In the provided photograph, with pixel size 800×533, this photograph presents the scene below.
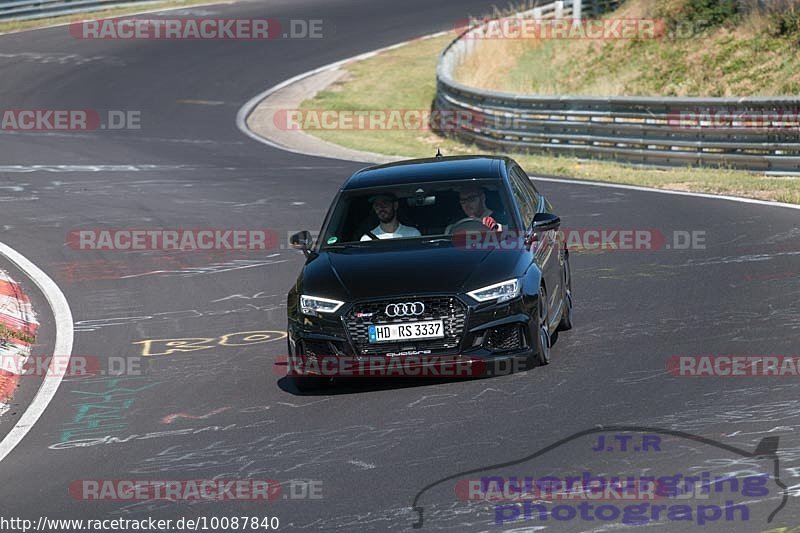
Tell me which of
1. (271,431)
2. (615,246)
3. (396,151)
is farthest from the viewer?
(396,151)

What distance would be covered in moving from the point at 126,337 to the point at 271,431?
13.3 feet

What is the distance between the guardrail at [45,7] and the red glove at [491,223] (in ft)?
130

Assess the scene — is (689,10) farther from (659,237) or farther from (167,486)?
(167,486)

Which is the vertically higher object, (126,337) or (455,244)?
(455,244)

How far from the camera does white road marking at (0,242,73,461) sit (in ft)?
30.8

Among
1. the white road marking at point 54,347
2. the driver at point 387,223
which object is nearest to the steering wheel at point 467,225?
the driver at point 387,223

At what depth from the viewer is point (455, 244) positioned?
34.4 feet

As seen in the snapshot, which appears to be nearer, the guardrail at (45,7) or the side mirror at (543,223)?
the side mirror at (543,223)

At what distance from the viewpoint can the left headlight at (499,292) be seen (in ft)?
31.7

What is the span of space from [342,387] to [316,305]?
64cm

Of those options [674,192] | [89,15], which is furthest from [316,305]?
[89,15]

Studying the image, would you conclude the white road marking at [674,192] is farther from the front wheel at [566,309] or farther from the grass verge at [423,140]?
the front wheel at [566,309]

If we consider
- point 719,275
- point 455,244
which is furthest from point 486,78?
point 455,244

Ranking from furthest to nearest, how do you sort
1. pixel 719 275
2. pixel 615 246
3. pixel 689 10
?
pixel 689 10 → pixel 615 246 → pixel 719 275
